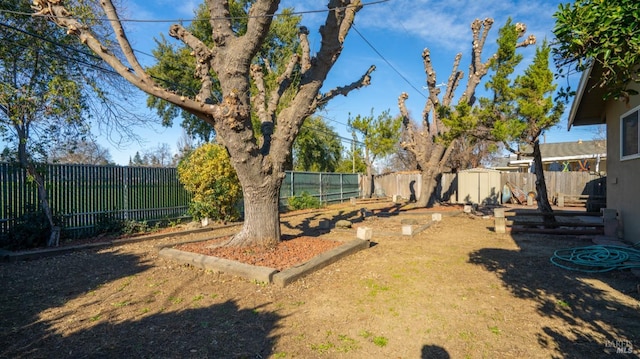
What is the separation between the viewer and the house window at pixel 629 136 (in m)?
6.83

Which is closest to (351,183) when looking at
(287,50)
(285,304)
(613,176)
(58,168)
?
(287,50)

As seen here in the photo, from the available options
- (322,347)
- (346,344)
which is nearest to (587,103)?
(346,344)

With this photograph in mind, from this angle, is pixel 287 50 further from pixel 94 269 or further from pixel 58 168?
pixel 94 269

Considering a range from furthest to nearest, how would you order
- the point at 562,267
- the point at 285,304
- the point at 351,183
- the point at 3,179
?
the point at 351,183
the point at 3,179
the point at 562,267
the point at 285,304

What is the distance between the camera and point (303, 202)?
652 inches

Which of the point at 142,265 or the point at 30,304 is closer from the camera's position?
the point at 30,304

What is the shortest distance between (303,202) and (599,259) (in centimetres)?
1224

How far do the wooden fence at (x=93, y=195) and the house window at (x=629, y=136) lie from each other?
1177 cm

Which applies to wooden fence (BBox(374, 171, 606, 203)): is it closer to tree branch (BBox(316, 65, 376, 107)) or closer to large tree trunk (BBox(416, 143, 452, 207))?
large tree trunk (BBox(416, 143, 452, 207))

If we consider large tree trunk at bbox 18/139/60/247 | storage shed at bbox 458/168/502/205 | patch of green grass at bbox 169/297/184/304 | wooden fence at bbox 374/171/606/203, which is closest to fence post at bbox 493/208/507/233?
patch of green grass at bbox 169/297/184/304

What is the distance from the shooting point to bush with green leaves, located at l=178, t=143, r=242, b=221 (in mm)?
10078

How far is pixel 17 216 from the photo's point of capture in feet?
23.7

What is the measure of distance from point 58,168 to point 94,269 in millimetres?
3988

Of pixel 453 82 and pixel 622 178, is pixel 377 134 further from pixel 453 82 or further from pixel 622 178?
pixel 622 178
